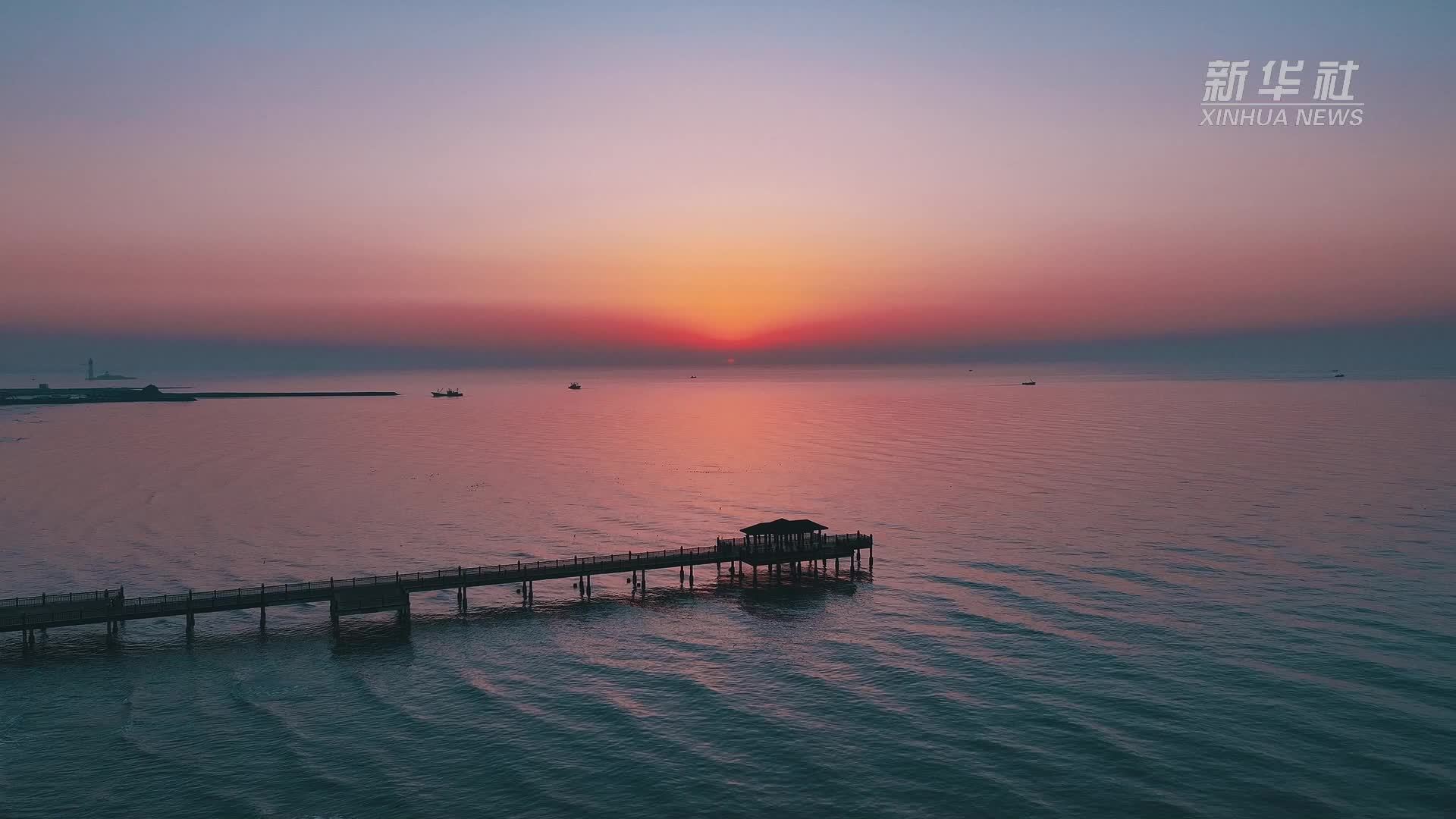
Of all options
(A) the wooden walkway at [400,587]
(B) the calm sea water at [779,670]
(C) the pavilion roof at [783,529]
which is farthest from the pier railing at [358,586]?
(B) the calm sea water at [779,670]

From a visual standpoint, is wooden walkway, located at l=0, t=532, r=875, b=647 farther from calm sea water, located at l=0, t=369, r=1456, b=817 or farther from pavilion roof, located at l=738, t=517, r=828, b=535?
calm sea water, located at l=0, t=369, r=1456, b=817

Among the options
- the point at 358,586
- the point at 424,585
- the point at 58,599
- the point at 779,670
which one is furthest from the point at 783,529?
the point at 58,599

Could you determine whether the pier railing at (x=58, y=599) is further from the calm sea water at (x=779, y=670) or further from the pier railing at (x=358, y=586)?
the calm sea water at (x=779, y=670)

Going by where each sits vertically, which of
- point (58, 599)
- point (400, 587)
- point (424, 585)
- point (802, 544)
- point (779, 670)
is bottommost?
point (779, 670)

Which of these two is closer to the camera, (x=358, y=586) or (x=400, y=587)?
(x=400, y=587)

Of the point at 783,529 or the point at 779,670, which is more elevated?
the point at 783,529

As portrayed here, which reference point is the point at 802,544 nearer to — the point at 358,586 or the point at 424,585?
the point at 424,585

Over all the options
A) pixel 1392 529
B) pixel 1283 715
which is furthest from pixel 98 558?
pixel 1392 529

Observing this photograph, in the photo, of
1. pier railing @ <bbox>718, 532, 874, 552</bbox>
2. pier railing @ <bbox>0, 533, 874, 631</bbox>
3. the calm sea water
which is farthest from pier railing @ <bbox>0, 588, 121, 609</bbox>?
pier railing @ <bbox>718, 532, 874, 552</bbox>
